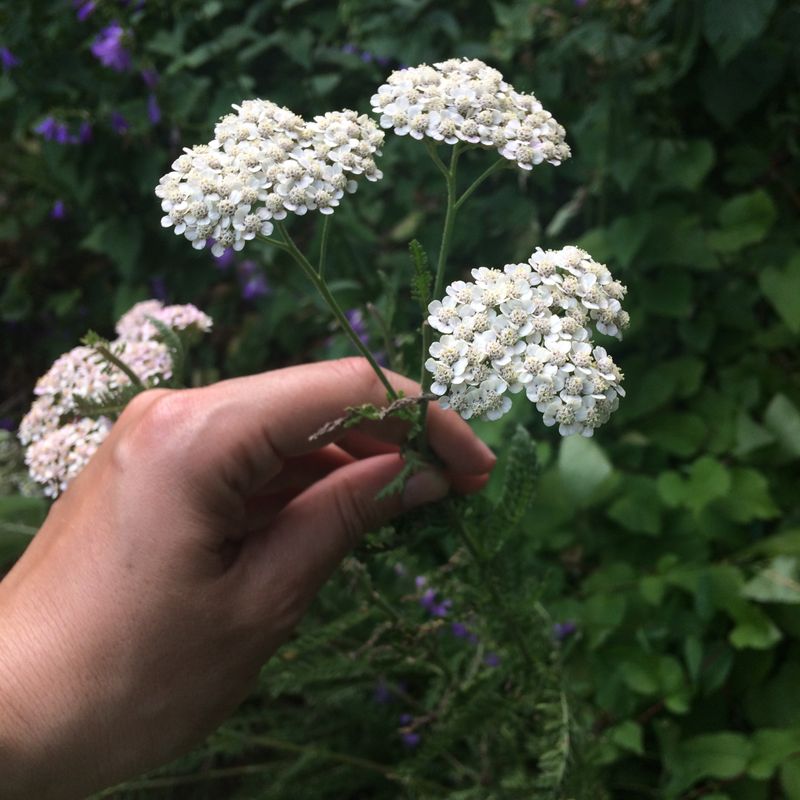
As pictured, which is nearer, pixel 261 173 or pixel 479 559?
pixel 261 173

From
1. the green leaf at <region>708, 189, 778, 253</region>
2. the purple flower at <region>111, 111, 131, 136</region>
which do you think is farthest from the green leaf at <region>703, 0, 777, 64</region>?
the purple flower at <region>111, 111, 131, 136</region>

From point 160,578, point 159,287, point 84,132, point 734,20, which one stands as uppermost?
point 84,132

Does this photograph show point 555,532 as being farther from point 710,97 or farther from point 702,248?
point 710,97

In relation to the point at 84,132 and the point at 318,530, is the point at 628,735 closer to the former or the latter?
the point at 318,530

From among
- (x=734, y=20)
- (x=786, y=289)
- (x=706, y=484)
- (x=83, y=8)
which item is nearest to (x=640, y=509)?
(x=706, y=484)

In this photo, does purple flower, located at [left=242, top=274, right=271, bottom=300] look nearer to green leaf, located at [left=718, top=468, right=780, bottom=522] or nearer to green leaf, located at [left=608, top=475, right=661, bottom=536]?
green leaf, located at [left=608, top=475, right=661, bottom=536]

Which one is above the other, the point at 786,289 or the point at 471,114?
the point at 471,114

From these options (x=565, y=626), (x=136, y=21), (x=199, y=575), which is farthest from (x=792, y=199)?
(x=199, y=575)
